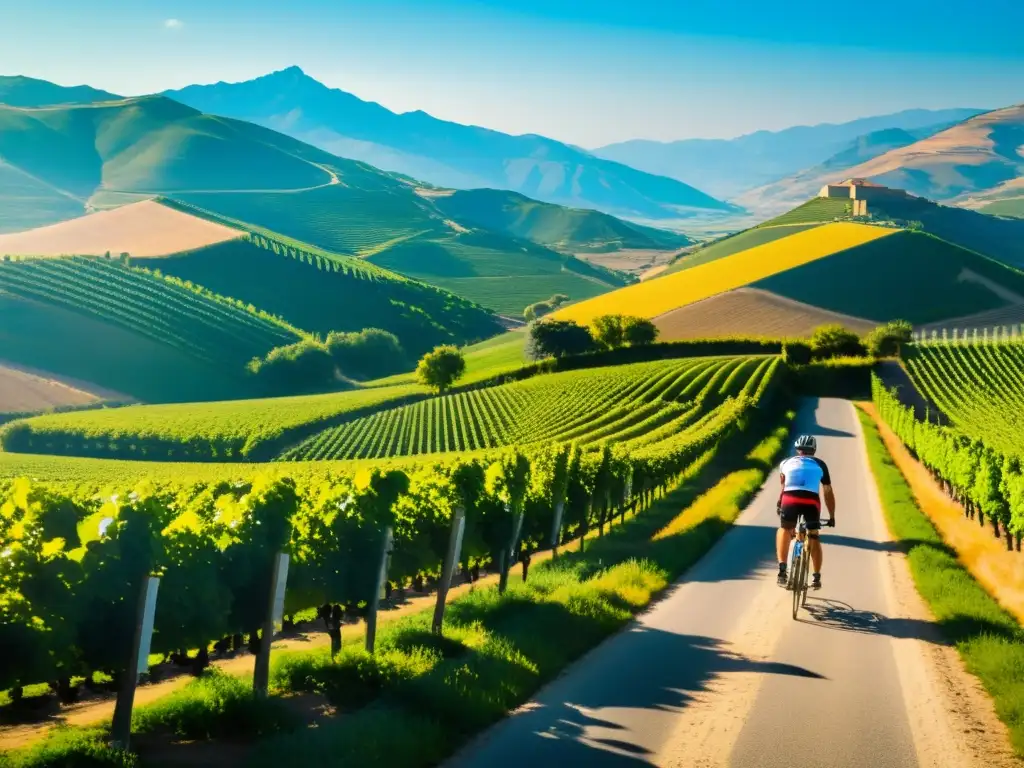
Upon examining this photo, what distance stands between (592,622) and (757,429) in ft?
187

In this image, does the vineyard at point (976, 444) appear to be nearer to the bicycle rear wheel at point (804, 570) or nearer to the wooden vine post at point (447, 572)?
the bicycle rear wheel at point (804, 570)

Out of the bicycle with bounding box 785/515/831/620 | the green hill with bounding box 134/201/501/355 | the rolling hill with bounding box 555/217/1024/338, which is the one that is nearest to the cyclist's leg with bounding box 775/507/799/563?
the bicycle with bounding box 785/515/831/620

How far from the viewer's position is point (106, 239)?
18038 cm

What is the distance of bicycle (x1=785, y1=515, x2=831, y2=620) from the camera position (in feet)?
52.0

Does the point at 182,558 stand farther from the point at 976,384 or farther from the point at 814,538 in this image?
the point at 976,384

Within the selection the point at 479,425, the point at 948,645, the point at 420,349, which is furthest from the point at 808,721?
the point at 420,349

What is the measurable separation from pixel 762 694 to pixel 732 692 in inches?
12.8

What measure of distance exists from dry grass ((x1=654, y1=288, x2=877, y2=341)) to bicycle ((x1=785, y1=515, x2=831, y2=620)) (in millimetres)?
108046

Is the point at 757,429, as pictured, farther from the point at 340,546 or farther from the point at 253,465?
the point at 340,546

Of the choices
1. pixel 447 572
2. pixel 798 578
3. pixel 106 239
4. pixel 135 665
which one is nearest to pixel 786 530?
pixel 798 578

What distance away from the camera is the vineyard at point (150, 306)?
142 meters

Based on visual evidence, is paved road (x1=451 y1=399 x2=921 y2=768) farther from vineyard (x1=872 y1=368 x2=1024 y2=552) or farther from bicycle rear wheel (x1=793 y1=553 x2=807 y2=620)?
vineyard (x1=872 y1=368 x2=1024 y2=552)

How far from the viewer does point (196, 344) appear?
143 m

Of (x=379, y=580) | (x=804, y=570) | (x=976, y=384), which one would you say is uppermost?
(x=976, y=384)
